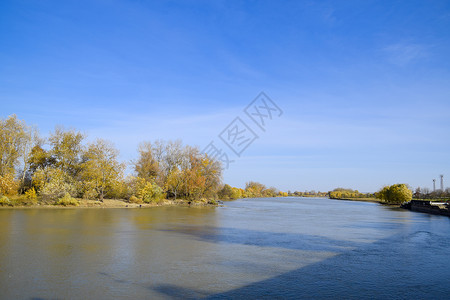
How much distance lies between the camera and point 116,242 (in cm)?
1316

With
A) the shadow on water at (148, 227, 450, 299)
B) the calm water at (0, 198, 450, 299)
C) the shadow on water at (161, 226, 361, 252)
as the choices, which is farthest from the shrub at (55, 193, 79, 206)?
the shadow on water at (148, 227, 450, 299)

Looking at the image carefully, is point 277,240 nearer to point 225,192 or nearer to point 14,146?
point 14,146

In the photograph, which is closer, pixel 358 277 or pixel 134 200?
pixel 358 277

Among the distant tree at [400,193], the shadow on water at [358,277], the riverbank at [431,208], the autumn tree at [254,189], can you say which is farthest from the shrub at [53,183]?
the autumn tree at [254,189]

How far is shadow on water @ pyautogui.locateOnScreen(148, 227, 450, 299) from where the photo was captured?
7.21 m

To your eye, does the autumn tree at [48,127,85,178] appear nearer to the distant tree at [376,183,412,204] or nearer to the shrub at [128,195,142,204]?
the shrub at [128,195,142,204]

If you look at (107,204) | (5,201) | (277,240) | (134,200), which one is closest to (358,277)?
(277,240)

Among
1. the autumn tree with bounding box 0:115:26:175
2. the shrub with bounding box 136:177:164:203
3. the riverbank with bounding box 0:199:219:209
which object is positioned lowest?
the riverbank with bounding box 0:199:219:209

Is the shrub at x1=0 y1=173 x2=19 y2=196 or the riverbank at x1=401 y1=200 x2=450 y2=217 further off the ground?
the shrub at x1=0 y1=173 x2=19 y2=196

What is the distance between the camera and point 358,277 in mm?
8734

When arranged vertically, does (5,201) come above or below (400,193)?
below

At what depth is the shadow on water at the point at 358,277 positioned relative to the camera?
7215 millimetres

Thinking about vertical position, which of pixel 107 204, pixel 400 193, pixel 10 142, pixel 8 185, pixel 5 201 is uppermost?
pixel 10 142

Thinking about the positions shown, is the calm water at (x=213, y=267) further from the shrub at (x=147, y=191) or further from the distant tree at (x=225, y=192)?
the distant tree at (x=225, y=192)
